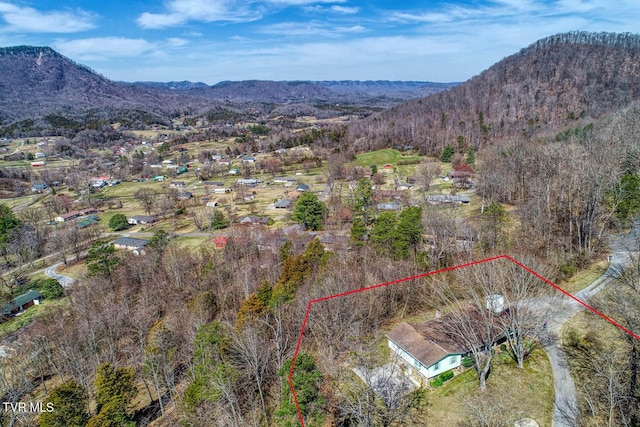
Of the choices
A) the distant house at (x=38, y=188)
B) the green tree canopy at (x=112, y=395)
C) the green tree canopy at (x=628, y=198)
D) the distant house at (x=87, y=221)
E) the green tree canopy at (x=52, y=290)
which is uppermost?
the green tree canopy at (x=628, y=198)

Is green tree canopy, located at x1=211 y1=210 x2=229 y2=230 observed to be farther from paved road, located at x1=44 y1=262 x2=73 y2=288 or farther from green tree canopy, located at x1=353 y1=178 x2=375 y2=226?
green tree canopy, located at x1=353 y1=178 x2=375 y2=226

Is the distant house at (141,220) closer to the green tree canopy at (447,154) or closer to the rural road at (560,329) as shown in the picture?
the rural road at (560,329)

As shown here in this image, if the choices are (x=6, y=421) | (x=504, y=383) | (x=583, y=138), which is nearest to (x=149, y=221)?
(x=6, y=421)

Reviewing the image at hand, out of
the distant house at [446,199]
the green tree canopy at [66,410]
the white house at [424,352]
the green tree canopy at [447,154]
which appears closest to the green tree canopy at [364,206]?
the distant house at [446,199]

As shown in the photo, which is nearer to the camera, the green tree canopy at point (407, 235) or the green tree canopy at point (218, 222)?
the green tree canopy at point (407, 235)

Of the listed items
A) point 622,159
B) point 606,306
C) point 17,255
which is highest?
point 622,159

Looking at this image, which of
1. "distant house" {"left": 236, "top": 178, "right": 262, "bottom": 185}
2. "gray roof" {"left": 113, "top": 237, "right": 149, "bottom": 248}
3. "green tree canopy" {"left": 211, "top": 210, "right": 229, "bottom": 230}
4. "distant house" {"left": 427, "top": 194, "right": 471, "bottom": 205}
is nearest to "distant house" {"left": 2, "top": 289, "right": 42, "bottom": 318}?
"gray roof" {"left": 113, "top": 237, "right": 149, "bottom": 248}

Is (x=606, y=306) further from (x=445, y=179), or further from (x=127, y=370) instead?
(x=445, y=179)
